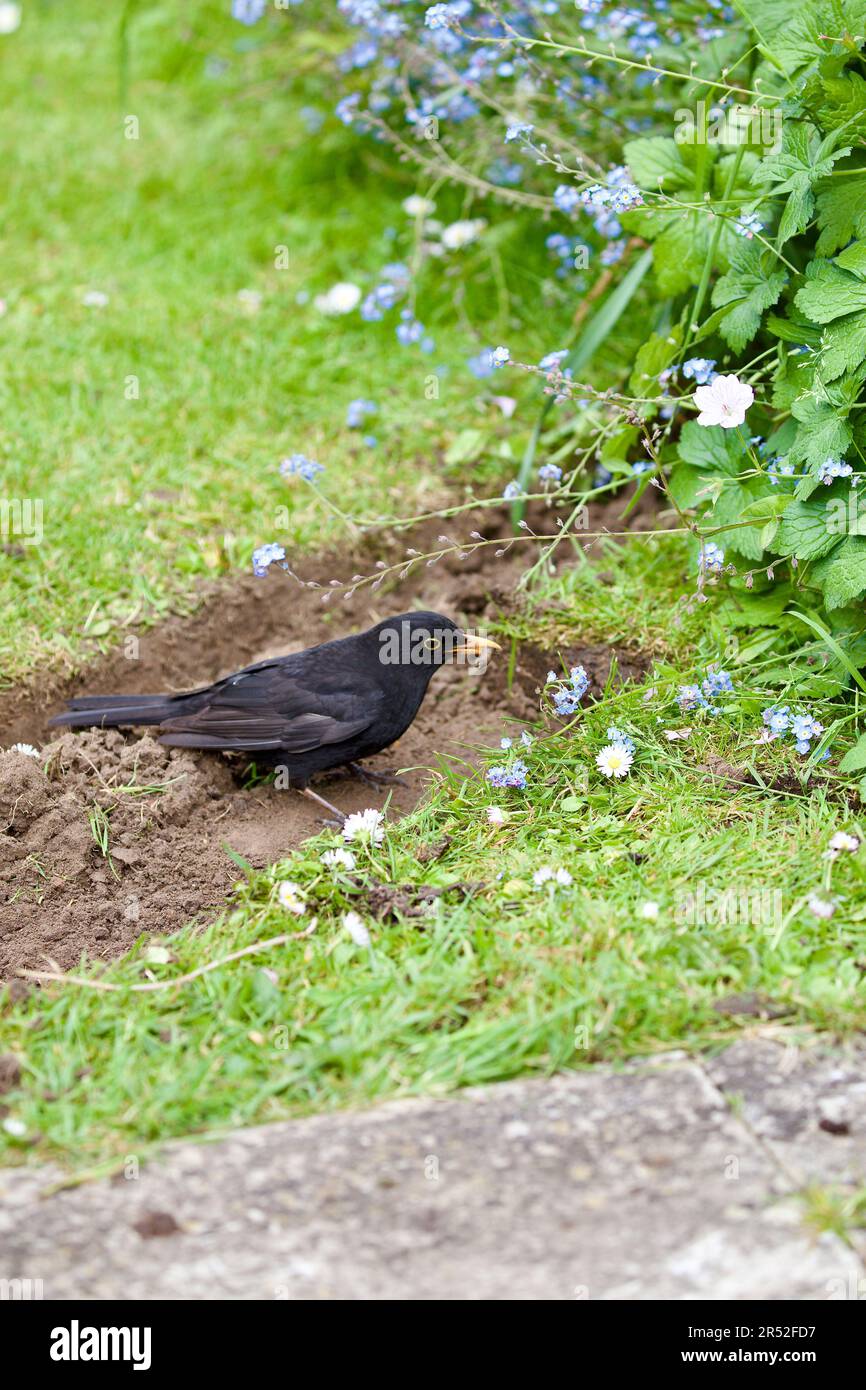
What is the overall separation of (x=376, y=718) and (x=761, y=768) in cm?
109

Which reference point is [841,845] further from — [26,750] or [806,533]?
[26,750]

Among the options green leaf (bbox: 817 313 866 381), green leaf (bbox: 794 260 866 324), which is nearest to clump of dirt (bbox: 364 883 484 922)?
green leaf (bbox: 817 313 866 381)

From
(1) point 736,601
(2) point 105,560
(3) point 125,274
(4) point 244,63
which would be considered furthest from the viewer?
(4) point 244,63

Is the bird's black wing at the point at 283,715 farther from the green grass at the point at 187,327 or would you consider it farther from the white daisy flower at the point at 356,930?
the white daisy flower at the point at 356,930

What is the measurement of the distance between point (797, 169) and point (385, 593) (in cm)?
198

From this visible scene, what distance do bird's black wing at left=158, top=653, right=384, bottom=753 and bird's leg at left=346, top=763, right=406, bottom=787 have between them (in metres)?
0.26

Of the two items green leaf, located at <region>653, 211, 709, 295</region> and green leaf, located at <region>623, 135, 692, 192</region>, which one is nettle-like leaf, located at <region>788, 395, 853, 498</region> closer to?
green leaf, located at <region>653, 211, 709, 295</region>

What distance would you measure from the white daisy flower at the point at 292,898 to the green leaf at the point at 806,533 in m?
1.59

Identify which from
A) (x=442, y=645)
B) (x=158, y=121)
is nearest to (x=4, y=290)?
(x=158, y=121)

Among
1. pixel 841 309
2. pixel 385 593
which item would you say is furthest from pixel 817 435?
pixel 385 593

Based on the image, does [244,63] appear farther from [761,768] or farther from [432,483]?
[761,768]

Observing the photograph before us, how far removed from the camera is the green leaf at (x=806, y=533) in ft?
12.0

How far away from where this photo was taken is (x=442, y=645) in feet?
13.3

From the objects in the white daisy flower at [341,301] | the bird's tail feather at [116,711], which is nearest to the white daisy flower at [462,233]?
the white daisy flower at [341,301]
